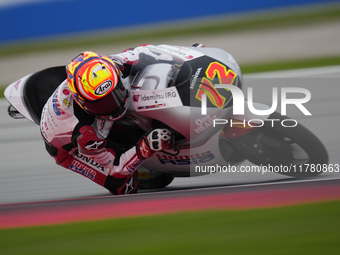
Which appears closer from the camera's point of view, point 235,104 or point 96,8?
point 235,104

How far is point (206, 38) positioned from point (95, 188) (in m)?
5.90

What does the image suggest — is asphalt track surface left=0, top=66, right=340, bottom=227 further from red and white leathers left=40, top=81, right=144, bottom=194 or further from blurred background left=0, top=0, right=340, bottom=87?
blurred background left=0, top=0, right=340, bottom=87

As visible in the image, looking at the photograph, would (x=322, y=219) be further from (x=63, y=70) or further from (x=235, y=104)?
(x=63, y=70)

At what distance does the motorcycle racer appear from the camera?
8.04 feet

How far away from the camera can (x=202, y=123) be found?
2.43 meters

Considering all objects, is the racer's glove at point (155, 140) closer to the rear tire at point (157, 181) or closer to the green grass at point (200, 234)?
the green grass at point (200, 234)

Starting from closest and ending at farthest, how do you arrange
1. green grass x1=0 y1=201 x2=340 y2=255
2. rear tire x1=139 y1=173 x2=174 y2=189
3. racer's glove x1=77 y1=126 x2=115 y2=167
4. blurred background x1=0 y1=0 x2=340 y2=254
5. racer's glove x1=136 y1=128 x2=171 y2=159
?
green grass x1=0 y1=201 x2=340 y2=255 < blurred background x1=0 y1=0 x2=340 y2=254 < racer's glove x1=136 y1=128 x2=171 y2=159 < racer's glove x1=77 y1=126 x2=115 y2=167 < rear tire x1=139 y1=173 x2=174 y2=189

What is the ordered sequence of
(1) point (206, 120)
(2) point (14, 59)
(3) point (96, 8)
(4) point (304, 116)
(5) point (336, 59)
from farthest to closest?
(2) point (14, 59)
(3) point (96, 8)
(5) point (336, 59)
(4) point (304, 116)
(1) point (206, 120)

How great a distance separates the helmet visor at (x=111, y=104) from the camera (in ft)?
8.00

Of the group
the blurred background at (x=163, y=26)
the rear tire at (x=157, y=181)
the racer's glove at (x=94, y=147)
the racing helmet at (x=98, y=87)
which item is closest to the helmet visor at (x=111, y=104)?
the racing helmet at (x=98, y=87)

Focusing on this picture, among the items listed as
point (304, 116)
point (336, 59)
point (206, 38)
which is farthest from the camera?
point (206, 38)

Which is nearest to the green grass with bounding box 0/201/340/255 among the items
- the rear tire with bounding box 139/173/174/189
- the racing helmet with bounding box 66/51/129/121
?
the racing helmet with bounding box 66/51/129/121

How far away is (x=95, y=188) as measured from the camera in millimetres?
3473

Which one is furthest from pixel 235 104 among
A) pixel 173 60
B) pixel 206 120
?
pixel 173 60
